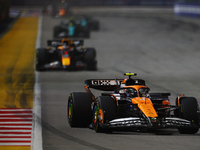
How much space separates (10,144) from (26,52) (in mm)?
22075

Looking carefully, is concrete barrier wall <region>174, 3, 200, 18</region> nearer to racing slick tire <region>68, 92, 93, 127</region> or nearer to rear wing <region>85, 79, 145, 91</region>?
rear wing <region>85, 79, 145, 91</region>

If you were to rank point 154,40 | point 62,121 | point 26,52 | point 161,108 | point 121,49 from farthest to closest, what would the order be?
point 154,40 → point 121,49 → point 26,52 → point 62,121 → point 161,108

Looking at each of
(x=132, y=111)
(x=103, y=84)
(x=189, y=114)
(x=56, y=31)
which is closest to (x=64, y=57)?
(x=103, y=84)

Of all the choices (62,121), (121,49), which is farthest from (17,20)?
(62,121)

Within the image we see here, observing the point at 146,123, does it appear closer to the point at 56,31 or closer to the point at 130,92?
the point at 130,92

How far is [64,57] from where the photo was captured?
84.2 feet

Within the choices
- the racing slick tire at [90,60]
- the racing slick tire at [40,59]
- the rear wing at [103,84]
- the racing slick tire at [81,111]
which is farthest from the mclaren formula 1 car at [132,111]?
the racing slick tire at [90,60]

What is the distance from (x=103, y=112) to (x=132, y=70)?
1466 centimetres

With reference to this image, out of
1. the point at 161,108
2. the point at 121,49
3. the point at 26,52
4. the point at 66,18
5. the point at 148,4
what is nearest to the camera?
the point at 161,108

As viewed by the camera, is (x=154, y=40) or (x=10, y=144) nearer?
(x=10, y=144)

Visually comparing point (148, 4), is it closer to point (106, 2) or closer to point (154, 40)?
point (106, 2)

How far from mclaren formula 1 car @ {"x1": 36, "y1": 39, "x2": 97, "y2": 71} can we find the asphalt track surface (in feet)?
1.20

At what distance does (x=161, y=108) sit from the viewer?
12773mm

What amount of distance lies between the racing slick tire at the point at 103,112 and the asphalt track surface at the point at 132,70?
0.74ft
